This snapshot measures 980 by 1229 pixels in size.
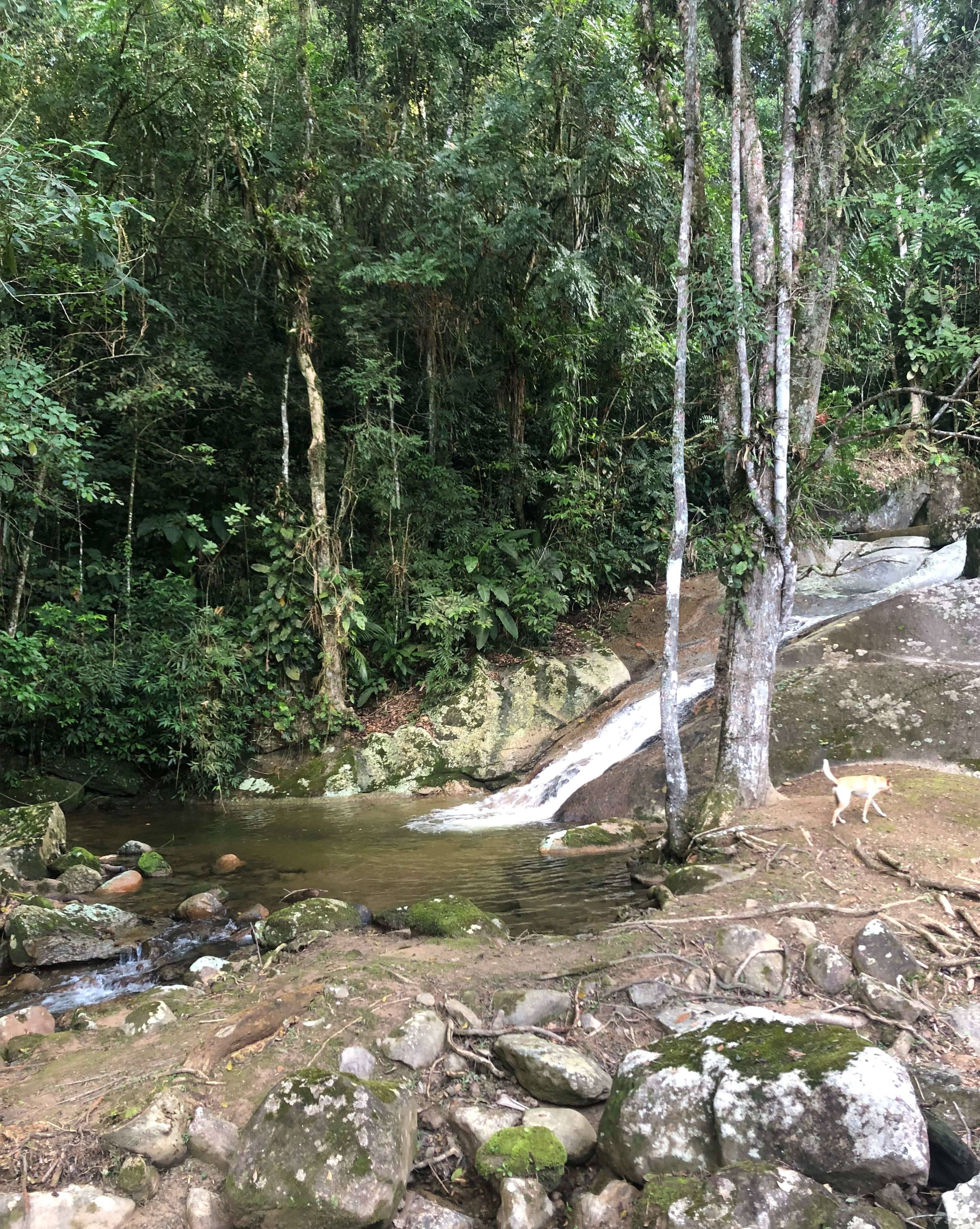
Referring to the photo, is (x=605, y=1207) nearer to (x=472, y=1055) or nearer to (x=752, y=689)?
(x=472, y=1055)

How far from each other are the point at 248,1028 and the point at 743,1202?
278 cm

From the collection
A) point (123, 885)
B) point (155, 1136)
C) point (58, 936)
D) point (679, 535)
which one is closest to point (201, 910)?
point (58, 936)

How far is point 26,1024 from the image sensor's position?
4.70 m

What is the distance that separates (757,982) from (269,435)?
12.6 m

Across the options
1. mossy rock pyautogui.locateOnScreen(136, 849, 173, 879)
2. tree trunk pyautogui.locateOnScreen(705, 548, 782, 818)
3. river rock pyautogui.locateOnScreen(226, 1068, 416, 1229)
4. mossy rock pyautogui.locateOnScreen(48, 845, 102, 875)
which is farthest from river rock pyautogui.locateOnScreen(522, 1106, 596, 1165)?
mossy rock pyautogui.locateOnScreen(48, 845, 102, 875)

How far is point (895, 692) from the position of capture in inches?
330

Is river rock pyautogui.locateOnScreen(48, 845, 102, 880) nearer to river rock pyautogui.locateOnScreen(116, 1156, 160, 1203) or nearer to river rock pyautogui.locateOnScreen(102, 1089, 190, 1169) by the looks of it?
river rock pyautogui.locateOnScreen(102, 1089, 190, 1169)

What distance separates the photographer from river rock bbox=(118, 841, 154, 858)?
903 cm

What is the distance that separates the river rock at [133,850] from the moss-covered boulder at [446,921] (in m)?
4.38

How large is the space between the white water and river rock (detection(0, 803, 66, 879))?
414 centimetres

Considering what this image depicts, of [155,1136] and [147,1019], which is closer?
[155,1136]

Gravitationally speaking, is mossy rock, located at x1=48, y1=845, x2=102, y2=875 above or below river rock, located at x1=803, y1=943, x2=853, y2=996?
below

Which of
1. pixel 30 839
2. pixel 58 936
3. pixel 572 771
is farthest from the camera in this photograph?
pixel 572 771

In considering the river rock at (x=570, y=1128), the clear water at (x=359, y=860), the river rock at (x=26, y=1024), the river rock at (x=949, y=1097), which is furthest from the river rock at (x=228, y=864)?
the river rock at (x=949, y=1097)
